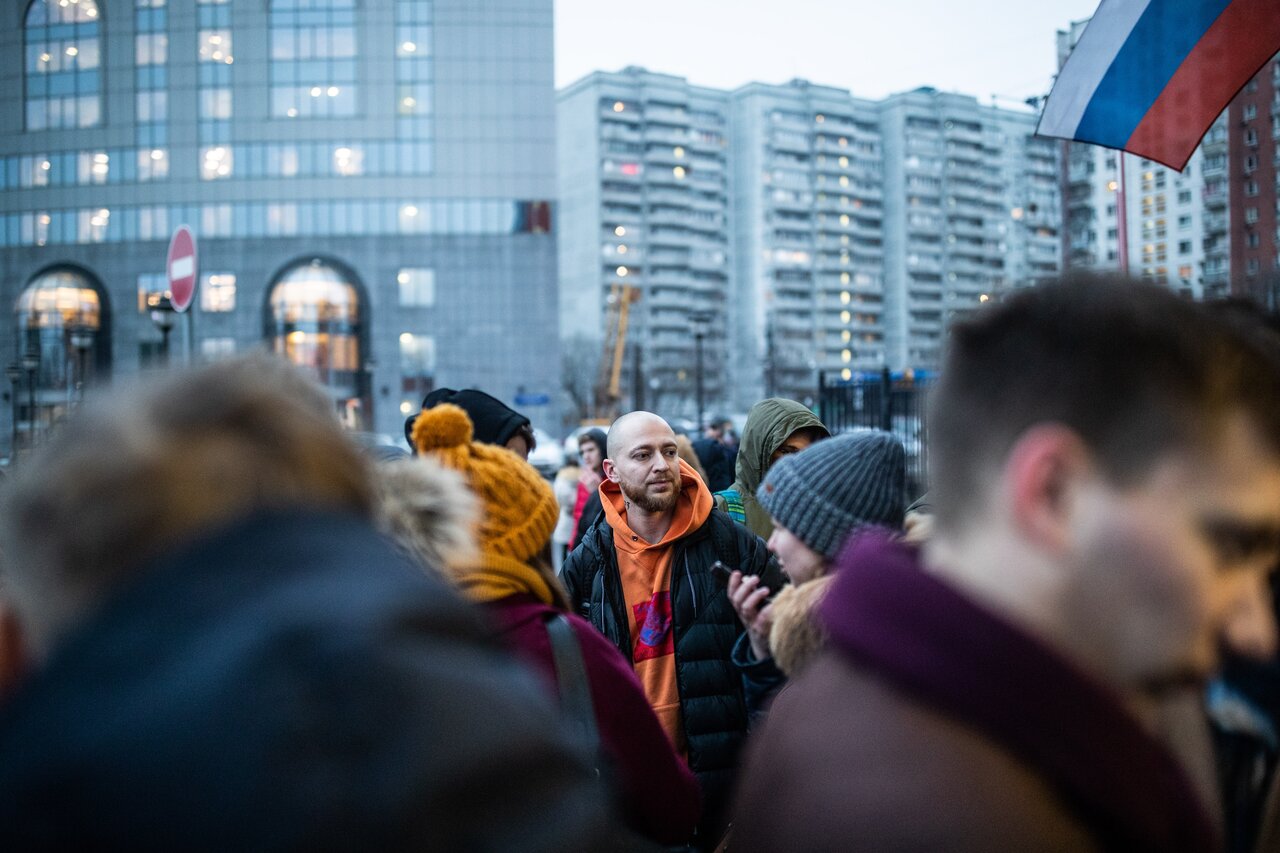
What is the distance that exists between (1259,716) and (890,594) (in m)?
0.89

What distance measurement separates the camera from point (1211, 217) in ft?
247

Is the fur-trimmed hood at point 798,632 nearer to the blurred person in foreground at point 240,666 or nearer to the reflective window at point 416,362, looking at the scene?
the blurred person in foreground at point 240,666

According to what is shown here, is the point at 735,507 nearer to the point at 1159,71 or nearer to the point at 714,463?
the point at 1159,71

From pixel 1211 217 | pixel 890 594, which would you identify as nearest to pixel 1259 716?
pixel 890 594

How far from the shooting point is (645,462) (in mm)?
4762

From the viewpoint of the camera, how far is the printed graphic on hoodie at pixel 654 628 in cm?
429

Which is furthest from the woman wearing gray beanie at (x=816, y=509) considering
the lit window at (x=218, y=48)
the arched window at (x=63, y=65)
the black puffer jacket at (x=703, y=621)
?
the arched window at (x=63, y=65)

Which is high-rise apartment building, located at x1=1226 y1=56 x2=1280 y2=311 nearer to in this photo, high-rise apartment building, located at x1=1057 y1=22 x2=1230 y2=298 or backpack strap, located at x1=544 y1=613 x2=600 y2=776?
high-rise apartment building, located at x1=1057 y1=22 x2=1230 y2=298

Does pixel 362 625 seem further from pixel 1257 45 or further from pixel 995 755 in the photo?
pixel 1257 45

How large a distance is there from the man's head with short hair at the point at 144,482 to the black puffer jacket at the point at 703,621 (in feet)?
10.4

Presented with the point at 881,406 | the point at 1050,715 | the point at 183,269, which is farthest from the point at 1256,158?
the point at 1050,715

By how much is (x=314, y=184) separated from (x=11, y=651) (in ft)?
212

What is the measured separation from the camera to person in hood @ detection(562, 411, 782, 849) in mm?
4094

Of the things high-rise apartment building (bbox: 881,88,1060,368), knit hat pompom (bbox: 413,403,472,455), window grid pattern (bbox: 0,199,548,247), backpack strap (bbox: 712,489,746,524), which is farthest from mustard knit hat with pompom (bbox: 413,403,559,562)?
high-rise apartment building (bbox: 881,88,1060,368)
